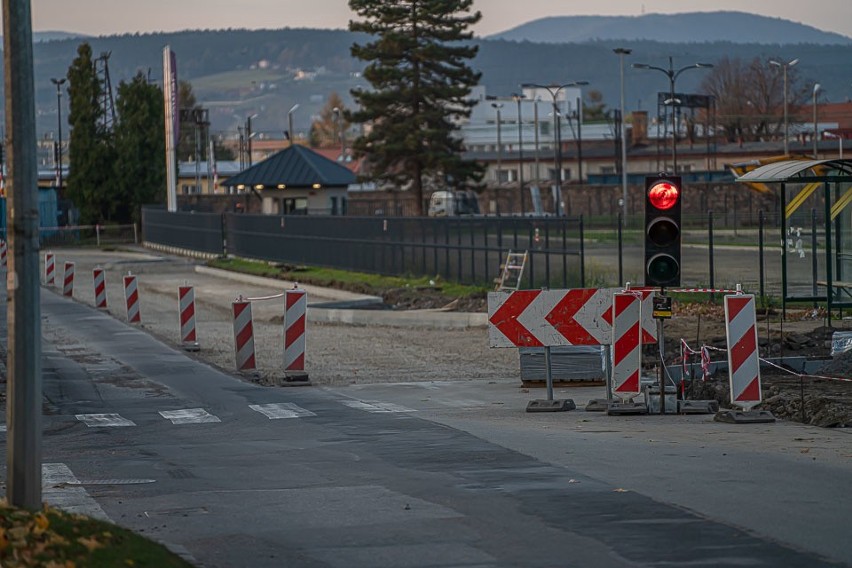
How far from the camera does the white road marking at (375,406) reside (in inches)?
665

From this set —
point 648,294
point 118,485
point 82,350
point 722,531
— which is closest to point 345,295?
point 82,350

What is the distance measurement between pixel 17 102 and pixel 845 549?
5.47m

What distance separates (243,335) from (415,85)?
59336 mm

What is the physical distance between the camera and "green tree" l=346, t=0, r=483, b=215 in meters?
78.4

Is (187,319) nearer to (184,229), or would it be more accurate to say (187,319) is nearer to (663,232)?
(663,232)

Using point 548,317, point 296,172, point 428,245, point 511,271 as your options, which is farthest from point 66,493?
point 296,172

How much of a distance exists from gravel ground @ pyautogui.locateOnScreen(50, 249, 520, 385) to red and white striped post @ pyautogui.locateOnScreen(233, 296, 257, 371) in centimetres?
32

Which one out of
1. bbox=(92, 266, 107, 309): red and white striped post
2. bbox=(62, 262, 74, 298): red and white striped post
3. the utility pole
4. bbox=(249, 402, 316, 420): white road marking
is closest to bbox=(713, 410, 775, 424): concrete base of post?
bbox=(249, 402, 316, 420): white road marking

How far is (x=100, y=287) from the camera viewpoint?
120ft

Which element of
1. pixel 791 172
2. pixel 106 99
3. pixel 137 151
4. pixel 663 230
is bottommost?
pixel 663 230

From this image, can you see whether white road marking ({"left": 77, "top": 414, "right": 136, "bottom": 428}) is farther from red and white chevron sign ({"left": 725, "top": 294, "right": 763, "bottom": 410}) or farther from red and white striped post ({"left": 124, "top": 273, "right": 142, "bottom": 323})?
red and white striped post ({"left": 124, "top": 273, "right": 142, "bottom": 323})

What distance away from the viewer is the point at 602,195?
93875 mm

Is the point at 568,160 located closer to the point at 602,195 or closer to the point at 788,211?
the point at 602,195

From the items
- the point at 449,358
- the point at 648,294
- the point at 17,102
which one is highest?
the point at 17,102
